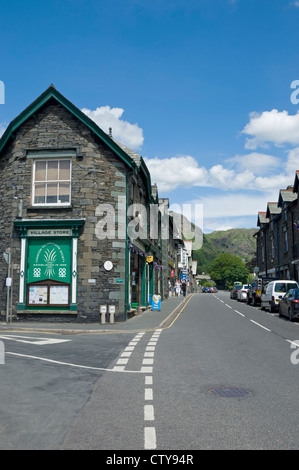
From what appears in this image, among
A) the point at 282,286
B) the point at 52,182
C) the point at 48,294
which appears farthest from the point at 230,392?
the point at 282,286

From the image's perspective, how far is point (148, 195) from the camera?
1166 inches

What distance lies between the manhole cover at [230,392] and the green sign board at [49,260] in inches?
536

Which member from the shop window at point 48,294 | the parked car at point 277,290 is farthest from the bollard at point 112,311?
the parked car at point 277,290

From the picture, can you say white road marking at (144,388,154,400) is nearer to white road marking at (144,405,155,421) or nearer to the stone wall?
white road marking at (144,405,155,421)

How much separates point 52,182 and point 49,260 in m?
3.72

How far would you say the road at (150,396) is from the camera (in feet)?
15.7

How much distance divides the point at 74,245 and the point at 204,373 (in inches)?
490

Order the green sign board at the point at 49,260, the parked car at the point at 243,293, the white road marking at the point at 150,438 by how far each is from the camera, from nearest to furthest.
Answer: the white road marking at the point at 150,438 < the green sign board at the point at 49,260 < the parked car at the point at 243,293

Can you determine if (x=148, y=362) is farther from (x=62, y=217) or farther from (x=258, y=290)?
(x=258, y=290)

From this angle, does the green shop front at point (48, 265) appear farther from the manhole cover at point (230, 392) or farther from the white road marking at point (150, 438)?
the white road marking at point (150, 438)

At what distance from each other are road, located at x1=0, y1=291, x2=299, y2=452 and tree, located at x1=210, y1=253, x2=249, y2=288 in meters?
129

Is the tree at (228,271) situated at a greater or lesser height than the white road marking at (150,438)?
greater

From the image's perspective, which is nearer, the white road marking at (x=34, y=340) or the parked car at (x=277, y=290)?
the white road marking at (x=34, y=340)

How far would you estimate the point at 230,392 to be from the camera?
6.90 m
